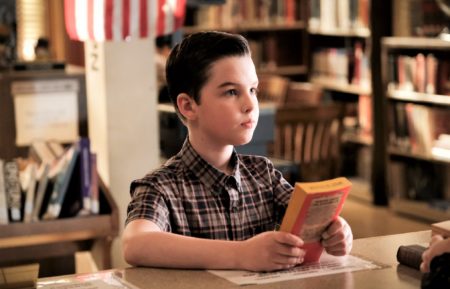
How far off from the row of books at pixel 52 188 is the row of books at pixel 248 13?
13.5 feet

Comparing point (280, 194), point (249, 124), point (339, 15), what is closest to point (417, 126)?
point (339, 15)

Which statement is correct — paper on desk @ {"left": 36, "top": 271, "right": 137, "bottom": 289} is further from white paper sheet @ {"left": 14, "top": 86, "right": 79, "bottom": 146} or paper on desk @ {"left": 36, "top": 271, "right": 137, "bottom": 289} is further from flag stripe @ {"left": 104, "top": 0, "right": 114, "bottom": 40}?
white paper sheet @ {"left": 14, "top": 86, "right": 79, "bottom": 146}

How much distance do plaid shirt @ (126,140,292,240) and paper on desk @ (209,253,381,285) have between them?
0.77 feet

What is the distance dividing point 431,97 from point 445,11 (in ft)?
1.97

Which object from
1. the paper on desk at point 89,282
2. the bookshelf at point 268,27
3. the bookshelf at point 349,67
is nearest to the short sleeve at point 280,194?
the paper on desk at point 89,282

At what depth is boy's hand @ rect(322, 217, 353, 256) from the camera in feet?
5.50

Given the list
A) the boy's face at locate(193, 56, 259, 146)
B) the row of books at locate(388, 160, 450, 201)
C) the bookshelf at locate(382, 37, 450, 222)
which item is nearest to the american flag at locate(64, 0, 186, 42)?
the boy's face at locate(193, 56, 259, 146)

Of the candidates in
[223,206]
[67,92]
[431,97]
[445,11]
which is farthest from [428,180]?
[223,206]

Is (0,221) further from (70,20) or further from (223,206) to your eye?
(223,206)

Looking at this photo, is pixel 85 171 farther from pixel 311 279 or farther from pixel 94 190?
pixel 311 279

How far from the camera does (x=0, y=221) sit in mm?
3299

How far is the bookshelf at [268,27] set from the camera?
757 cm

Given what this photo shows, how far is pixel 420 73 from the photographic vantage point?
21.2 feet

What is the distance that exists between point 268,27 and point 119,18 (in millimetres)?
4749
